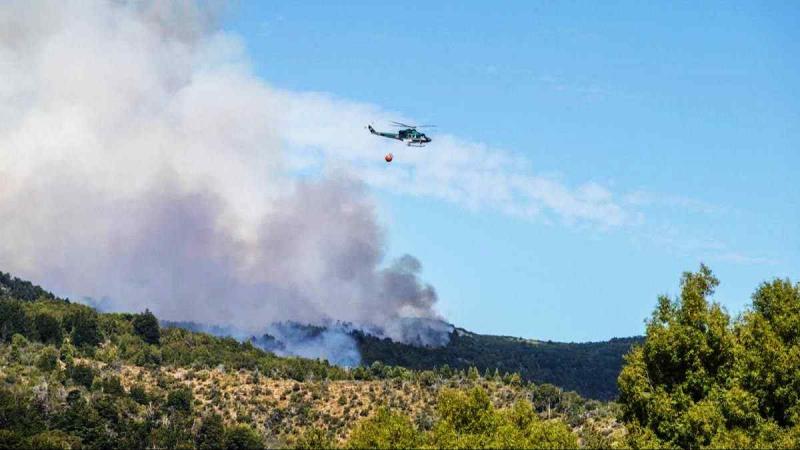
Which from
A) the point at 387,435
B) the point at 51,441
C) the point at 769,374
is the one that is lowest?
the point at 387,435

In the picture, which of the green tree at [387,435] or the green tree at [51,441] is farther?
the green tree at [51,441]

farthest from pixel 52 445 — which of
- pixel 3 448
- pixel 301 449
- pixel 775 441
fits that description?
pixel 775 441

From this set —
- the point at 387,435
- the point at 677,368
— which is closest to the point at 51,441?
the point at 387,435

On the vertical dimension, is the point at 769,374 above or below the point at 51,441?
above

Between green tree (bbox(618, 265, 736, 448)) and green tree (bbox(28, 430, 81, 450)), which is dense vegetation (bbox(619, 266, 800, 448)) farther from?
green tree (bbox(28, 430, 81, 450))

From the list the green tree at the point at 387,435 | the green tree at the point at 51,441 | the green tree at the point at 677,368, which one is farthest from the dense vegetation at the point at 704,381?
the green tree at the point at 51,441

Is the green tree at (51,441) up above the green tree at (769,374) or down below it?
below

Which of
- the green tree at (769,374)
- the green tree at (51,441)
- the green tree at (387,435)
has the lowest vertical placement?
the green tree at (387,435)

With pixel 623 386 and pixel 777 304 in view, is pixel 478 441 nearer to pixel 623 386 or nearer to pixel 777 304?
pixel 623 386

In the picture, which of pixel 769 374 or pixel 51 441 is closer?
pixel 769 374

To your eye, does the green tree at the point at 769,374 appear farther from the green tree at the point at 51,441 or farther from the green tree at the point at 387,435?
the green tree at the point at 51,441

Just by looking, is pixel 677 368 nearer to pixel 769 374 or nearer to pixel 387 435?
pixel 769 374

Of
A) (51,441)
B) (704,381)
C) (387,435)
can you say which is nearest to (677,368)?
(704,381)

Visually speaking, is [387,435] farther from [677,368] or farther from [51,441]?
[51,441]
